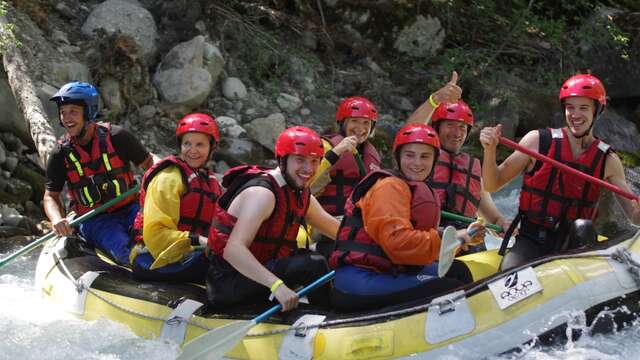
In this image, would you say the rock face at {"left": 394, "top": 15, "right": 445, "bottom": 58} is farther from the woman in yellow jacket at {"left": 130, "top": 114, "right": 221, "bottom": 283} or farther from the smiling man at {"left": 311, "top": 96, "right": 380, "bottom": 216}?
the woman in yellow jacket at {"left": 130, "top": 114, "right": 221, "bottom": 283}

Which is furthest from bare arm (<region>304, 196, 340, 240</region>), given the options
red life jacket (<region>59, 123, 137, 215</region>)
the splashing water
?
red life jacket (<region>59, 123, 137, 215</region>)

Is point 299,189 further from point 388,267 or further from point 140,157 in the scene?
point 140,157

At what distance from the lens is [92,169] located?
607 centimetres

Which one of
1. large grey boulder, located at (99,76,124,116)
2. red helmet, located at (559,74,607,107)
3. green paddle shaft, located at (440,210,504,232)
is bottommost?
large grey boulder, located at (99,76,124,116)

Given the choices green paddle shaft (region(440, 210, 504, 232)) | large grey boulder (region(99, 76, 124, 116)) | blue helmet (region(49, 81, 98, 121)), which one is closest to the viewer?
green paddle shaft (region(440, 210, 504, 232))

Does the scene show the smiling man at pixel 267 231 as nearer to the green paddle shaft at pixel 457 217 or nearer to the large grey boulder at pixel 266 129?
the green paddle shaft at pixel 457 217

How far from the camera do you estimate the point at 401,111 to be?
12.4m

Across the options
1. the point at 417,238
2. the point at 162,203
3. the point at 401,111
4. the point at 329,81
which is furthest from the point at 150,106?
the point at 417,238

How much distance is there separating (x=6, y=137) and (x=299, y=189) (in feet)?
16.7

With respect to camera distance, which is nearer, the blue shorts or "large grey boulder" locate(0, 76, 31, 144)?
the blue shorts

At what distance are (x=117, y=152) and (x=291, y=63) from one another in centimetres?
616

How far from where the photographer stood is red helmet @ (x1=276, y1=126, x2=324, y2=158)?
14.7 feet

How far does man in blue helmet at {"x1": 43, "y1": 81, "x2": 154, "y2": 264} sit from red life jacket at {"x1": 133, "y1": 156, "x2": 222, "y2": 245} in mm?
818

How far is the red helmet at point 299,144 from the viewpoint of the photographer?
4.47m
